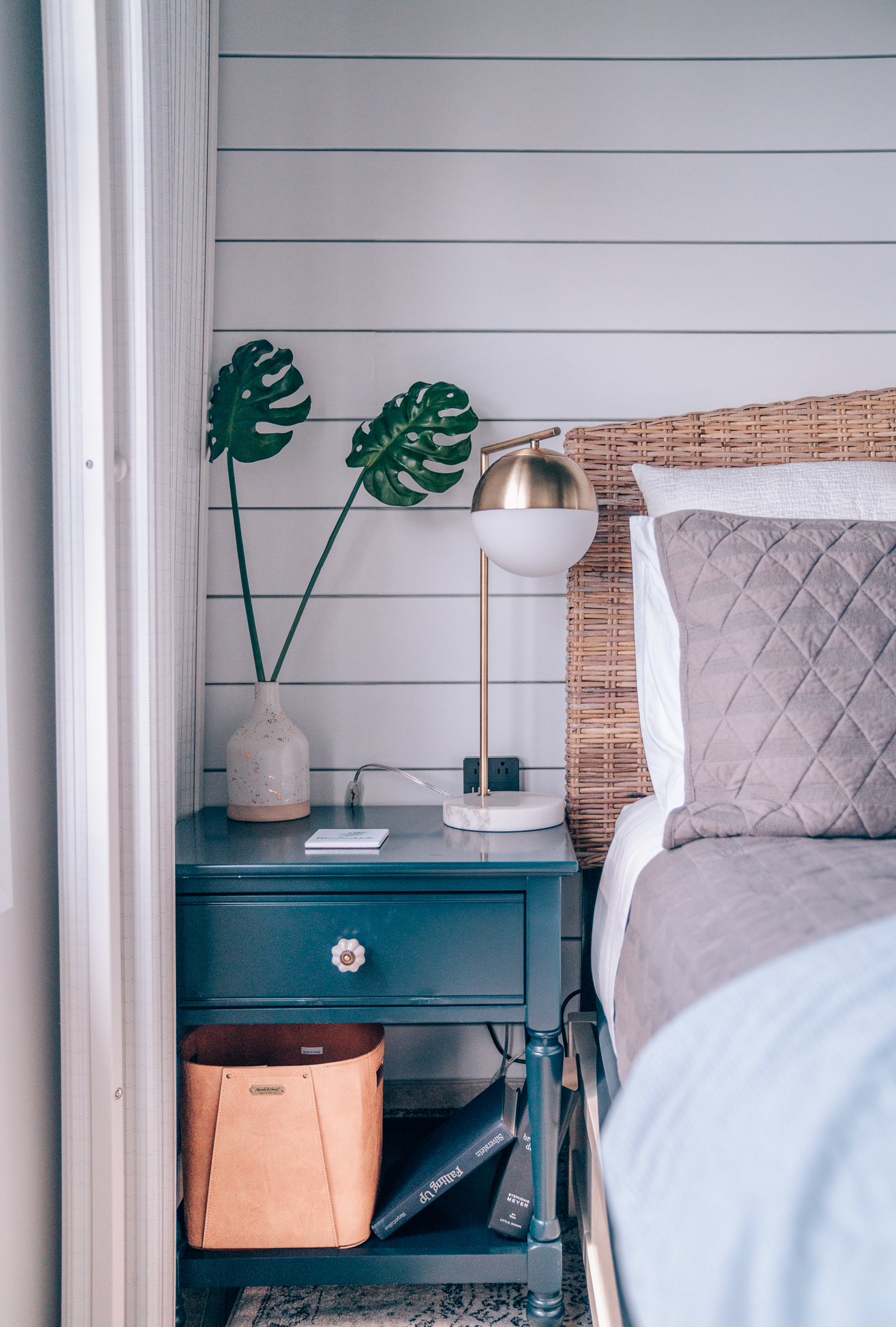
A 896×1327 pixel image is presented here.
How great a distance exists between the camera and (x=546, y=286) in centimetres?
156

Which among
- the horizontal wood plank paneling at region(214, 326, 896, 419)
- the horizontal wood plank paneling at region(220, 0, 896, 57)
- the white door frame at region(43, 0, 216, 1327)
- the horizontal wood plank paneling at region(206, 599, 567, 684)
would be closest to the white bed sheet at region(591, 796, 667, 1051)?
the horizontal wood plank paneling at region(206, 599, 567, 684)

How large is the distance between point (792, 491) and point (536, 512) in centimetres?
46

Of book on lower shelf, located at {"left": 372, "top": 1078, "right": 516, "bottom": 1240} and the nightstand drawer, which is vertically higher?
the nightstand drawer

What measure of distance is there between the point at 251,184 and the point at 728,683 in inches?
50.9

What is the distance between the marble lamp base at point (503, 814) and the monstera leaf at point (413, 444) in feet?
1.82

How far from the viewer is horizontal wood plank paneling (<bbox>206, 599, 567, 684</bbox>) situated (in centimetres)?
157

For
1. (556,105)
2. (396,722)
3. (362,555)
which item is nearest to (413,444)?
(362,555)

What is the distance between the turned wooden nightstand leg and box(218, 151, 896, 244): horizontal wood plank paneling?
143 centimetres

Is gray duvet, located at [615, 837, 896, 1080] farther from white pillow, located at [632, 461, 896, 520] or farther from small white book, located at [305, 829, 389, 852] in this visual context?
white pillow, located at [632, 461, 896, 520]

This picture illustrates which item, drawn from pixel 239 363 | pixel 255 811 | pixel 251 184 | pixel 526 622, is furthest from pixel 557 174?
pixel 255 811

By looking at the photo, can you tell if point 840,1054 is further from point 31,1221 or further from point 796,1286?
point 31,1221

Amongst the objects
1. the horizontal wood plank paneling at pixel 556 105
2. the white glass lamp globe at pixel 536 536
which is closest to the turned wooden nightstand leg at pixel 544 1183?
the white glass lamp globe at pixel 536 536

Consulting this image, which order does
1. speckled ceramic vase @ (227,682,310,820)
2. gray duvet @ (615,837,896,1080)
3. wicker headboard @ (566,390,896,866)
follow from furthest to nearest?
wicker headboard @ (566,390,896,866) < speckled ceramic vase @ (227,682,310,820) < gray duvet @ (615,837,896,1080)

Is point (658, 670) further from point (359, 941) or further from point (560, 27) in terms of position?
point (560, 27)
